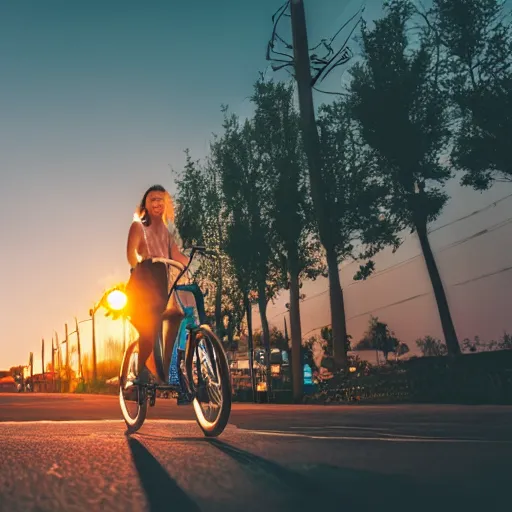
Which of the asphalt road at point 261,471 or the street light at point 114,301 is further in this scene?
the street light at point 114,301

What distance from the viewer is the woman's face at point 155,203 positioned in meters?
7.07

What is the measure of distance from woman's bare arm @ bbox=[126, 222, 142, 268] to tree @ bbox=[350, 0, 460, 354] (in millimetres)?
19345

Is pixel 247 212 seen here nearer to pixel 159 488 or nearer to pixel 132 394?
pixel 132 394

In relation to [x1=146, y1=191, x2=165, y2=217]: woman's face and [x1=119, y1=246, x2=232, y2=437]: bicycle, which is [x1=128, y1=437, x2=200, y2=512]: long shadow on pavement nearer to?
[x1=119, y1=246, x2=232, y2=437]: bicycle

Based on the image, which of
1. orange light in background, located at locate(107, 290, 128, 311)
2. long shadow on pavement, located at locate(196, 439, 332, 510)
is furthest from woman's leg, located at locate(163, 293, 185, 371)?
long shadow on pavement, located at locate(196, 439, 332, 510)

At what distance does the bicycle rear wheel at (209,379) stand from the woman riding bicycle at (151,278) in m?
0.42

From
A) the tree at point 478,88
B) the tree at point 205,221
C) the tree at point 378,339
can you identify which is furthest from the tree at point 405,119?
the tree at point 378,339

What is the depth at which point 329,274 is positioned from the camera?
87.1ft

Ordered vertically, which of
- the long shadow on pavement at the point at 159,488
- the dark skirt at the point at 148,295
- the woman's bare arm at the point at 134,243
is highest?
the woman's bare arm at the point at 134,243

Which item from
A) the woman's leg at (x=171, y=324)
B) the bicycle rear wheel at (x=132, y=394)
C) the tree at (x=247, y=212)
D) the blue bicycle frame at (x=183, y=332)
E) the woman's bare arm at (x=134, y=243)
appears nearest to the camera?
the blue bicycle frame at (x=183, y=332)

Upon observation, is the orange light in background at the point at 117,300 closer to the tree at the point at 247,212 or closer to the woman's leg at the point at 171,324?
the woman's leg at the point at 171,324

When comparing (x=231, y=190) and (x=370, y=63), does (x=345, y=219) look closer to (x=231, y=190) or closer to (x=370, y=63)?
(x=370, y=63)

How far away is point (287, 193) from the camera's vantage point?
30922 mm

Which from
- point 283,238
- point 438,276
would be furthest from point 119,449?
point 283,238
